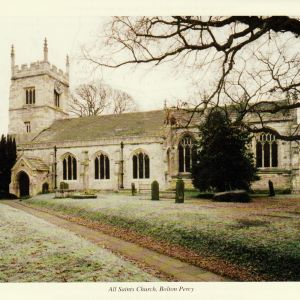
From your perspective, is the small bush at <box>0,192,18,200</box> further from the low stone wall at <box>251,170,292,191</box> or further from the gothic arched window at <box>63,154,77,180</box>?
the low stone wall at <box>251,170,292,191</box>

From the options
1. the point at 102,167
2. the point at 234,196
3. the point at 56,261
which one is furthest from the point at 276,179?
the point at 56,261

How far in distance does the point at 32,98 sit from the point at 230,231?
84.7 feet

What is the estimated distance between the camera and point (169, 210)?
13719mm

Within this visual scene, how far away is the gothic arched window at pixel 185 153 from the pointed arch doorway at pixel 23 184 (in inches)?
498

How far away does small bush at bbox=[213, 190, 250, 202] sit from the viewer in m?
16.5

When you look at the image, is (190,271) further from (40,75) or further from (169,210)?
(40,75)

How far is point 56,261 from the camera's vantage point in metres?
7.56

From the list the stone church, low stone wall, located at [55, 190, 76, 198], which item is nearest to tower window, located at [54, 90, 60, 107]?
the stone church

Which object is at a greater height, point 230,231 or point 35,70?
point 35,70

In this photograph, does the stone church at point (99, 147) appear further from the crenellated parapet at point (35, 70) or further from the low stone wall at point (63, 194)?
the low stone wall at point (63, 194)

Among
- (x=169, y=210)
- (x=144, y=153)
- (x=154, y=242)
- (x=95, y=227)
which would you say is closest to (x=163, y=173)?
(x=144, y=153)

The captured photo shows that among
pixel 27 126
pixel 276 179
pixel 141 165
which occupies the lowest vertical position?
pixel 276 179

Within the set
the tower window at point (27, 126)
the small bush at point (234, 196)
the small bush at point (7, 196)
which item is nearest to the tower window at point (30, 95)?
the tower window at point (27, 126)

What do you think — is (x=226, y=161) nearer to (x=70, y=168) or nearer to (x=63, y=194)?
(x=63, y=194)
